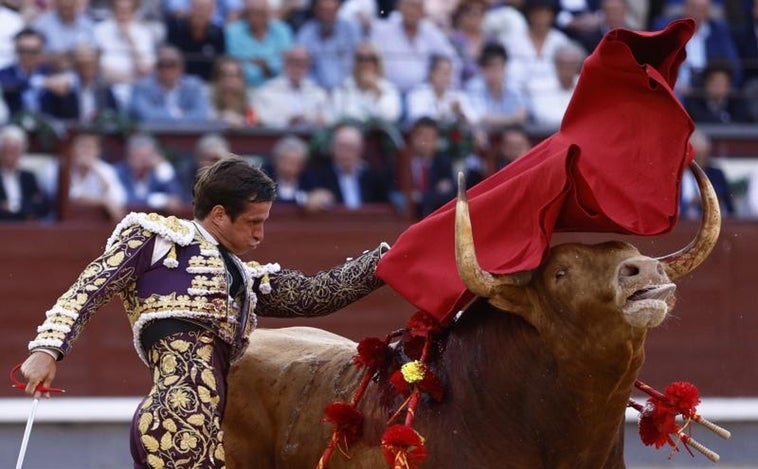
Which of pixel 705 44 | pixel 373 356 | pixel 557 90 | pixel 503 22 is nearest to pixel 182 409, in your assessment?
pixel 373 356

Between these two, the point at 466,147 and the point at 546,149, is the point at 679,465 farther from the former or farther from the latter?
the point at 546,149

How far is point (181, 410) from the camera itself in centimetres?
437

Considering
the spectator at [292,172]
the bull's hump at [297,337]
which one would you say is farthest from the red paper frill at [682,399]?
the spectator at [292,172]

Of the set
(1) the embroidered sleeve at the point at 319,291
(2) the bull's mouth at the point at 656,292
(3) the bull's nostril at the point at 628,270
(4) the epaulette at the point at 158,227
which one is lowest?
(1) the embroidered sleeve at the point at 319,291

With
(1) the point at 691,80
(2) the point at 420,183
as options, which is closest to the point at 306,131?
(2) the point at 420,183

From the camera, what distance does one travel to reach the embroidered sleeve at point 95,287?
421cm

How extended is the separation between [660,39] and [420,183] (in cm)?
485

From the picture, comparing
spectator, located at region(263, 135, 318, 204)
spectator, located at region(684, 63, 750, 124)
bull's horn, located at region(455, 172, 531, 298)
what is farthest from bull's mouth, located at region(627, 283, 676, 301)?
spectator, located at region(684, 63, 750, 124)

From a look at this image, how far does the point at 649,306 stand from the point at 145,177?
5.21 metres

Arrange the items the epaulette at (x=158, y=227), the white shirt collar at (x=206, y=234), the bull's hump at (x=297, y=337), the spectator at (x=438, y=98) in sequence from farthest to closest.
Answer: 1. the spectator at (x=438, y=98)
2. the bull's hump at (x=297, y=337)
3. the white shirt collar at (x=206, y=234)
4. the epaulette at (x=158, y=227)

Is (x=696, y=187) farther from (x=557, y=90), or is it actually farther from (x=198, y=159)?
(x=198, y=159)

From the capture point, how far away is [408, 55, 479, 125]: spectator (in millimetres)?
9648

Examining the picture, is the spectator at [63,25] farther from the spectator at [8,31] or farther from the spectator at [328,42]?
the spectator at [328,42]

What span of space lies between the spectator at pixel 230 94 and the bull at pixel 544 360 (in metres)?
4.65
